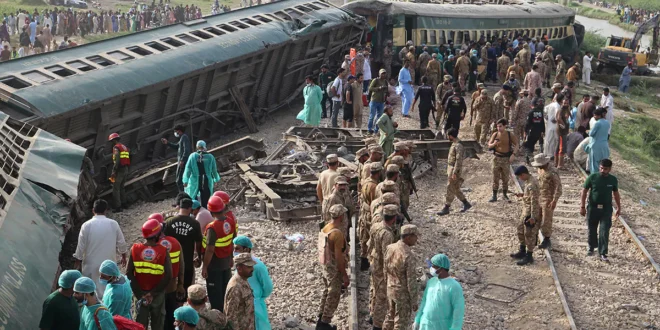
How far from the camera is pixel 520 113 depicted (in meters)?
17.4

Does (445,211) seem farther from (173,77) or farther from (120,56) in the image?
(120,56)

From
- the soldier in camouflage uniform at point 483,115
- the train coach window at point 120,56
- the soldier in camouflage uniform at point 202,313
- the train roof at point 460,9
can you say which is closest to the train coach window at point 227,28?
the train coach window at point 120,56

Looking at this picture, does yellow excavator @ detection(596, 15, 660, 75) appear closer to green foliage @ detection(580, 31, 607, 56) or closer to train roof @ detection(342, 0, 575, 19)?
green foliage @ detection(580, 31, 607, 56)

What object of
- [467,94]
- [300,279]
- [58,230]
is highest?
[58,230]

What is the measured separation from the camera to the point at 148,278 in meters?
7.87

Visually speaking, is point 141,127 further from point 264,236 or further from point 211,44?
point 264,236

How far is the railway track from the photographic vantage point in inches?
413

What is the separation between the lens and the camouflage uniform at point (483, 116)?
57.0 feet

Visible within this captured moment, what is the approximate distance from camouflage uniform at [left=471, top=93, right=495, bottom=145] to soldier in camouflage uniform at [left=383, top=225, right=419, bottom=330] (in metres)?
9.65

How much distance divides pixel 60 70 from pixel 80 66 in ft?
1.54

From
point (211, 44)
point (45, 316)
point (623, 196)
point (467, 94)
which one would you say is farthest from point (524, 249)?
point (467, 94)

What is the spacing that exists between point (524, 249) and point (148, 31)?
32.4 ft

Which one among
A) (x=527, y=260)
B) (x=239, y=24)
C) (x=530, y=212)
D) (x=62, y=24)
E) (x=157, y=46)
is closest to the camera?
(x=530, y=212)

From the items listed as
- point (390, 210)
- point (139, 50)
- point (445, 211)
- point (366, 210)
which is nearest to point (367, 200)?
point (366, 210)
